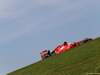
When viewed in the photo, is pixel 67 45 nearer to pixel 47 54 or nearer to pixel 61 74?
pixel 47 54

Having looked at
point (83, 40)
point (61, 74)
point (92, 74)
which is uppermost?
point (83, 40)

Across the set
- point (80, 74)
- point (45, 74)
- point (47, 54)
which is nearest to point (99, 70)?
point (80, 74)

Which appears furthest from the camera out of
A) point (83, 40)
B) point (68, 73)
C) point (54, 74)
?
point (83, 40)

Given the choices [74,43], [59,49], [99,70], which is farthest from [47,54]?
[99,70]

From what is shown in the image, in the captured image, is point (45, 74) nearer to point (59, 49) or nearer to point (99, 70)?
point (99, 70)

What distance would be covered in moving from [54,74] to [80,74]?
2.08 meters

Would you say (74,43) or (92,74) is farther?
(74,43)

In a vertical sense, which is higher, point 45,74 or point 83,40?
point 83,40

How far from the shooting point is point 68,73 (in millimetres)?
8508

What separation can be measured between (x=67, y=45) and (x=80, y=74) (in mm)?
14441

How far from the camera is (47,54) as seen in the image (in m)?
22.8

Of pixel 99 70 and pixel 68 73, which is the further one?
pixel 68 73

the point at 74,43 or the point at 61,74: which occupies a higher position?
the point at 74,43

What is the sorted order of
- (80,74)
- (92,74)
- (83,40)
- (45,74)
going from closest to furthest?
(92,74) < (80,74) < (45,74) < (83,40)
